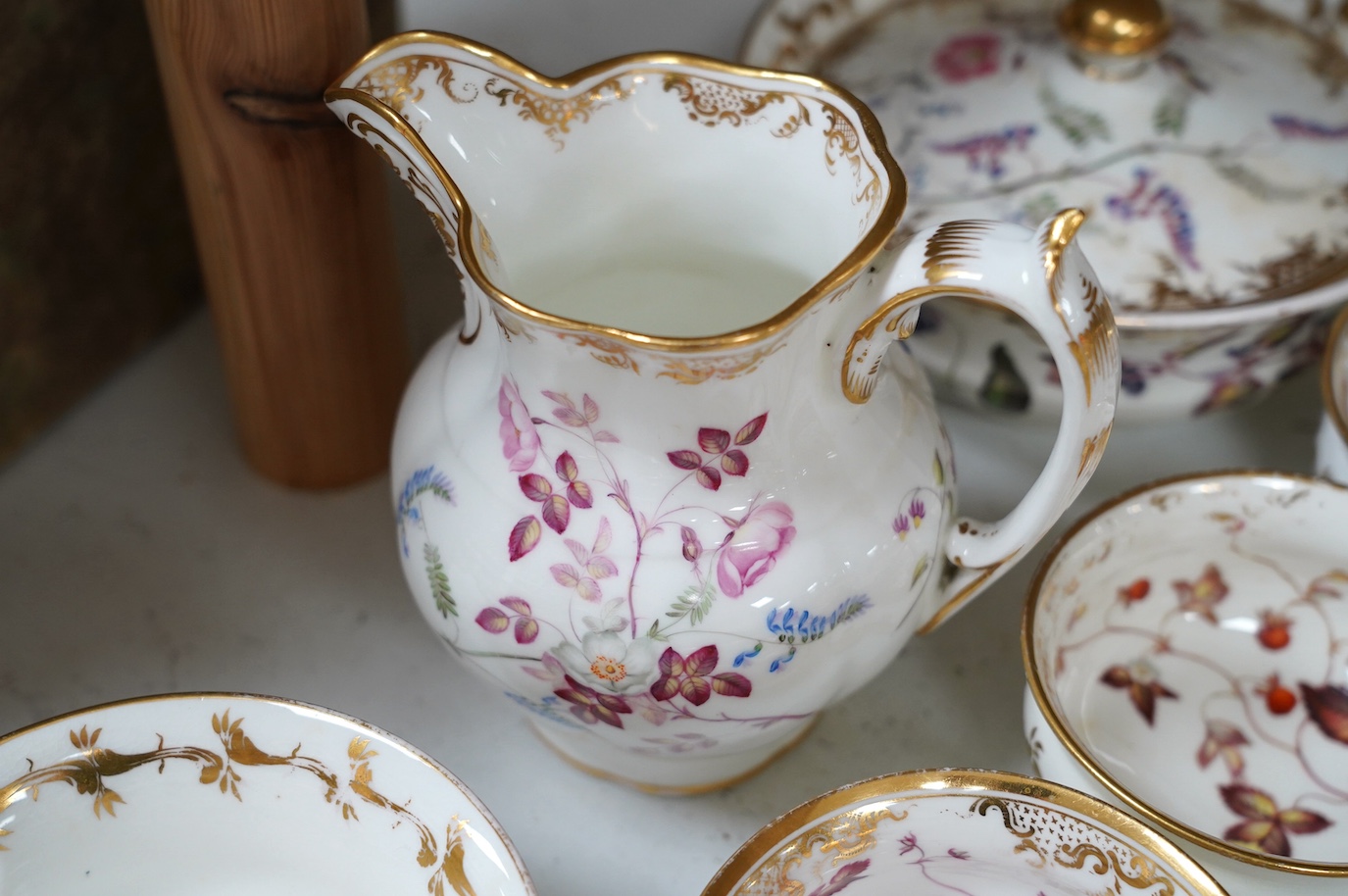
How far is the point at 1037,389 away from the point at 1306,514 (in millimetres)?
128

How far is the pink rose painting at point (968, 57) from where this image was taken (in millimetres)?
657

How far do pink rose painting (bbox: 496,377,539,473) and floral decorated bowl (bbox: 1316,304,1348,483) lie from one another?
1.20 feet

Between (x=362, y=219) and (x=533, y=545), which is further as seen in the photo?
(x=362, y=219)

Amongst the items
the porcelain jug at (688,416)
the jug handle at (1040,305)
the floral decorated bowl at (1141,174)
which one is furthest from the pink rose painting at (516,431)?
the floral decorated bowl at (1141,174)

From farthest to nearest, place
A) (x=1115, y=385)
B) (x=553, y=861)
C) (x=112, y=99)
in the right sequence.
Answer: (x=112, y=99) < (x=553, y=861) < (x=1115, y=385)

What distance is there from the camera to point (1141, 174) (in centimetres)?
61

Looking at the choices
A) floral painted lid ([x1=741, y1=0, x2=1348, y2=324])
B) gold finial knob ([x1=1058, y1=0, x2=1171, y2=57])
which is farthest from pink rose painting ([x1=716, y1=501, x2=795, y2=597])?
gold finial knob ([x1=1058, y1=0, x2=1171, y2=57])

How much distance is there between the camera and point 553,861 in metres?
0.53

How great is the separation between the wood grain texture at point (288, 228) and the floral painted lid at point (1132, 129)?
8.5 inches

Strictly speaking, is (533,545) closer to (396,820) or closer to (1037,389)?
(396,820)

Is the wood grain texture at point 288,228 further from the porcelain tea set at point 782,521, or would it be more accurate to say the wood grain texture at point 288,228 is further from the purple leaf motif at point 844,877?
the purple leaf motif at point 844,877

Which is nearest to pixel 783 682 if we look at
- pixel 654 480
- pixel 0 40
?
pixel 654 480

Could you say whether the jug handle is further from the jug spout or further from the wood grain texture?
the wood grain texture

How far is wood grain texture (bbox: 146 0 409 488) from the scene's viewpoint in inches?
20.4
